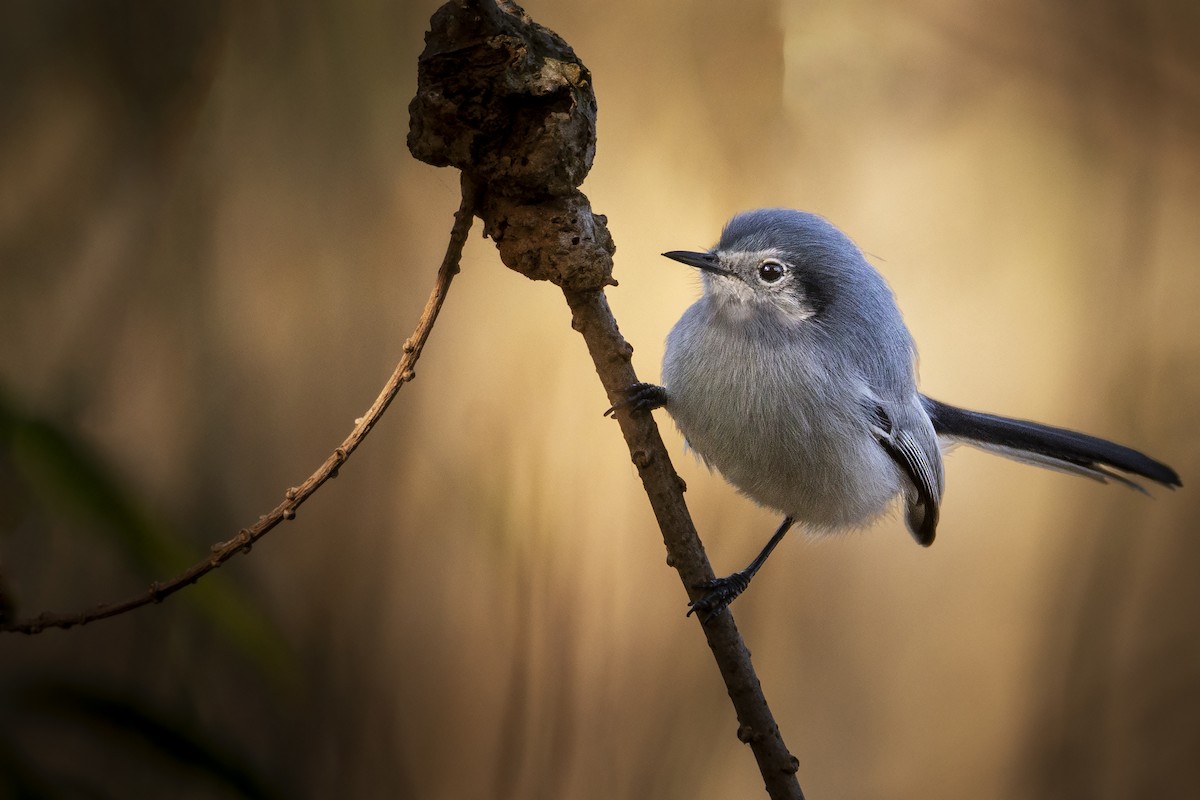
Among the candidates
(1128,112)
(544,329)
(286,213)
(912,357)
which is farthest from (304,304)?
(1128,112)

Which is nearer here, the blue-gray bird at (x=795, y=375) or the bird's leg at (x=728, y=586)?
the bird's leg at (x=728, y=586)

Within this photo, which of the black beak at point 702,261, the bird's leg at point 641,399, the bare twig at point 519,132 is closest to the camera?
the bare twig at point 519,132

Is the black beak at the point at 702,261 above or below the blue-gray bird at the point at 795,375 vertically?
above

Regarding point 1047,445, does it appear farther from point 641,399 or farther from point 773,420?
point 641,399

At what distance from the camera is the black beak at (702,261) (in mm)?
708

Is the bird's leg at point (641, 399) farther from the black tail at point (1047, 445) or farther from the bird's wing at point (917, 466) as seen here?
the black tail at point (1047, 445)

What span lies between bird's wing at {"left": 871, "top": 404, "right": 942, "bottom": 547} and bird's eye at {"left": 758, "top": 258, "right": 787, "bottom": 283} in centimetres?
15

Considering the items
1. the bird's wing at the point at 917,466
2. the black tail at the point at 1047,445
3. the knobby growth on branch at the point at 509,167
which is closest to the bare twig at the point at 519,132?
the knobby growth on branch at the point at 509,167

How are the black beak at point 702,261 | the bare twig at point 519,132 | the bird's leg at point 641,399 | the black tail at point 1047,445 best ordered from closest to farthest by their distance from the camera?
the bare twig at point 519,132 < the bird's leg at point 641,399 < the black beak at point 702,261 < the black tail at point 1047,445

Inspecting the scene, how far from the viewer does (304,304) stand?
0.84 metres

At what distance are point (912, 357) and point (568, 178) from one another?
1.55ft

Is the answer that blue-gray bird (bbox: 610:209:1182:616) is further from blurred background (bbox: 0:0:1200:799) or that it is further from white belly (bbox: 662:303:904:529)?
blurred background (bbox: 0:0:1200:799)

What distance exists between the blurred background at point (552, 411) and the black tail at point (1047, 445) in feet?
0.26

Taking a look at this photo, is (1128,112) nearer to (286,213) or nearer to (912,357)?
(912,357)
